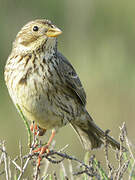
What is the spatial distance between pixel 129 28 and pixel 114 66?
0.60 m

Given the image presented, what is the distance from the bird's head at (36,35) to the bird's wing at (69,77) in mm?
272

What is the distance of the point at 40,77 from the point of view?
16.2 feet

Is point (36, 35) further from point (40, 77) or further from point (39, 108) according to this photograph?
point (39, 108)

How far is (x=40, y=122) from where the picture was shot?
5.12m

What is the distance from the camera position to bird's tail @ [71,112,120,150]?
221 inches

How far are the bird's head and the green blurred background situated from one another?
2.71m

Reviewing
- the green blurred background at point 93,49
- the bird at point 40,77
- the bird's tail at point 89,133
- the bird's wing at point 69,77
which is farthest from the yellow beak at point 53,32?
the green blurred background at point 93,49

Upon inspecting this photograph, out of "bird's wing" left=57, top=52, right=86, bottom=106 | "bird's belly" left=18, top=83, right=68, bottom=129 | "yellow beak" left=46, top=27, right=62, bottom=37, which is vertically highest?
"yellow beak" left=46, top=27, right=62, bottom=37

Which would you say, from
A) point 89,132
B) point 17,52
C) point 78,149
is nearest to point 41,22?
point 17,52

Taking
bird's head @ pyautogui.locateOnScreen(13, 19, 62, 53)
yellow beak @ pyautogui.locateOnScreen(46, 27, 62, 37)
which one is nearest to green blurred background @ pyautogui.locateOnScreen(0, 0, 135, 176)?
bird's head @ pyautogui.locateOnScreen(13, 19, 62, 53)

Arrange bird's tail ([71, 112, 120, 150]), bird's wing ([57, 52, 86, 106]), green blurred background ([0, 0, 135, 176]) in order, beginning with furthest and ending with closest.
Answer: green blurred background ([0, 0, 135, 176]) → bird's tail ([71, 112, 120, 150]) → bird's wing ([57, 52, 86, 106])

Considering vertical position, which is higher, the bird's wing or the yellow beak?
the yellow beak

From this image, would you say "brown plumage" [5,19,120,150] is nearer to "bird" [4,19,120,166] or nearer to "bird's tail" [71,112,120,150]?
"bird" [4,19,120,166]

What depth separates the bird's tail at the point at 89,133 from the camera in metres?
5.61
